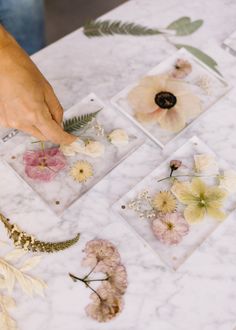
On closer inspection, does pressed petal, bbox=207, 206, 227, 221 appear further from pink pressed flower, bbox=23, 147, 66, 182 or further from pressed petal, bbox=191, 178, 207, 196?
pink pressed flower, bbox=23, 147, 66, 182

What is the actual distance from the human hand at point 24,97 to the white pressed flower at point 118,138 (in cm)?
12

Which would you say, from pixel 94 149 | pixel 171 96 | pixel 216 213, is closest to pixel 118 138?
pixel 94 149

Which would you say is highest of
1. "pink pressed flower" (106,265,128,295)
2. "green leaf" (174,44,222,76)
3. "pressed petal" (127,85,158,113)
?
→ "green leaf" (174,44,222,76)

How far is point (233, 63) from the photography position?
104cm

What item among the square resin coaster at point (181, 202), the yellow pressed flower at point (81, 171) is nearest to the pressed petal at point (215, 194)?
the square resin coaster at point (181, 202)

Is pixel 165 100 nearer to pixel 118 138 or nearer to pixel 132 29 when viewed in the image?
→ pixel 118 138

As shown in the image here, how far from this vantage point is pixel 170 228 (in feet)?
2.68

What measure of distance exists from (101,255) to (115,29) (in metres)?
0.60

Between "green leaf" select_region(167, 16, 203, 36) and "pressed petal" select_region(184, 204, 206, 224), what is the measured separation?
490mm

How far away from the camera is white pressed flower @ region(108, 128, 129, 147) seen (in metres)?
0.90

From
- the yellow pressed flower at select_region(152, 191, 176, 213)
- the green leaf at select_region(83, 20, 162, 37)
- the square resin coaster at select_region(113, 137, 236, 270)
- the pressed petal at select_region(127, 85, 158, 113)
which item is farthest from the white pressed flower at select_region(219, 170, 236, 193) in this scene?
the green leaf at select_region(83, 20, 162, 37)

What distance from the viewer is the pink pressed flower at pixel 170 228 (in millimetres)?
807

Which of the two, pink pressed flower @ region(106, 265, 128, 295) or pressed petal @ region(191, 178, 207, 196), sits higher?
pressed petal @ region(191, 178, 207, 196)

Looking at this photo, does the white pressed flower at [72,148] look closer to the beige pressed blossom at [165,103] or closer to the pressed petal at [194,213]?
the beige pressed blossom at [165,103]
